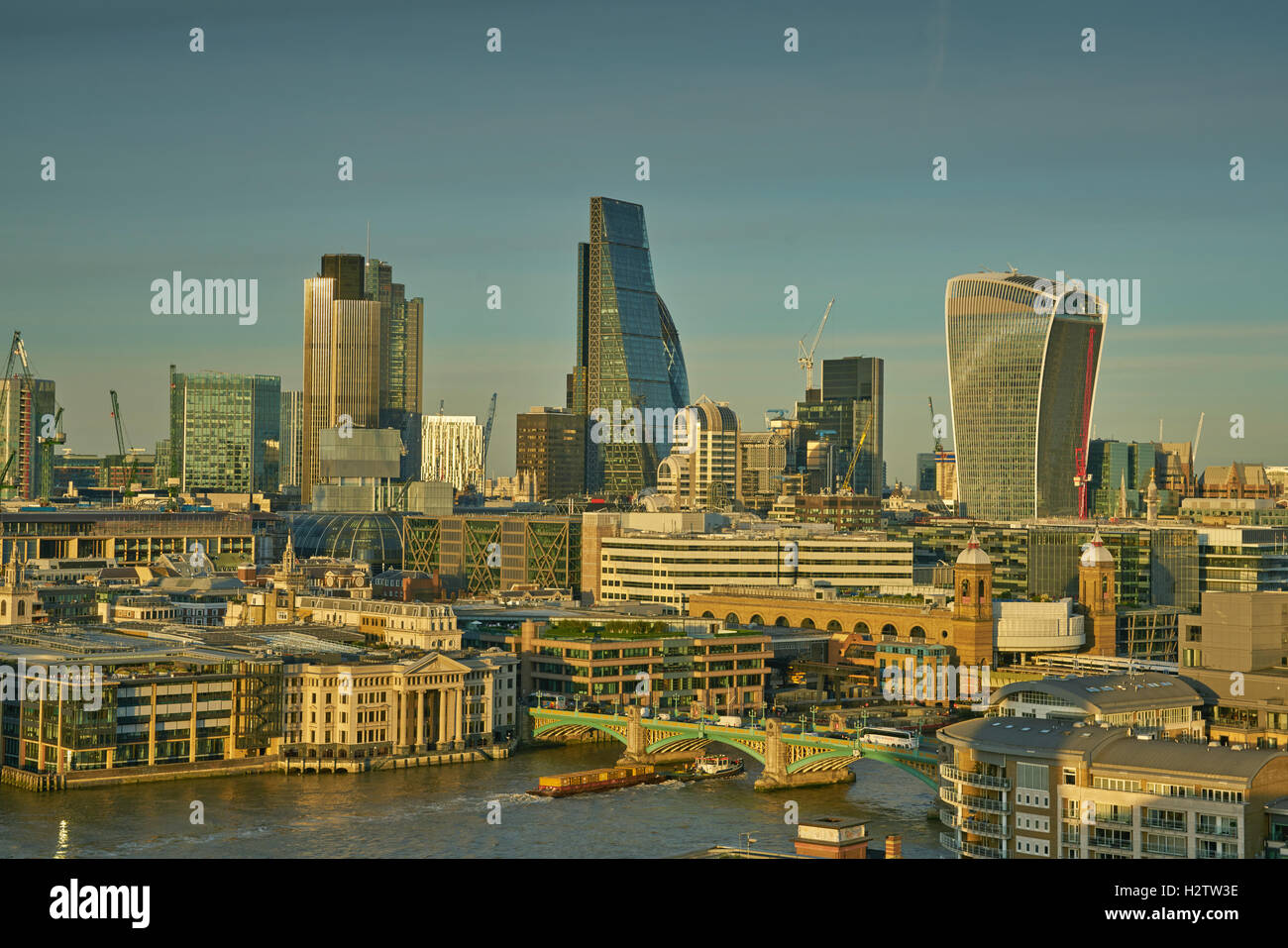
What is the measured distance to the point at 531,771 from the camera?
4750 cm

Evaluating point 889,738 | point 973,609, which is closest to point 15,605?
point 973,609

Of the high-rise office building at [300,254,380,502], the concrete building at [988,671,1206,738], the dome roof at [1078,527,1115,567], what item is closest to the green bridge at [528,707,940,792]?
the concrete building at [988,671,1206,738]

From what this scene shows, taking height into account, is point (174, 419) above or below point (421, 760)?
above

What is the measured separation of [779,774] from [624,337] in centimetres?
12425

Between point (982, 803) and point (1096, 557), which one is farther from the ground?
point (1096, 557)

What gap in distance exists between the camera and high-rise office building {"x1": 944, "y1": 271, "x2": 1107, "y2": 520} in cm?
12875

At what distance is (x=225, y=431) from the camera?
189250mm

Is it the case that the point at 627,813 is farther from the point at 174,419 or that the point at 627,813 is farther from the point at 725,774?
the point at 174,419

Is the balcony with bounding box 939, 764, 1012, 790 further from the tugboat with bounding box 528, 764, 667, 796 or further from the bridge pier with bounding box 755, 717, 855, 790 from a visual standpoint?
the tugboat with bounding box 528, 764, 667, 796

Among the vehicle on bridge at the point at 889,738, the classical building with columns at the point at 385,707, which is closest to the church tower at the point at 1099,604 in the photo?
the vehicle on bridge at the point at 889,738

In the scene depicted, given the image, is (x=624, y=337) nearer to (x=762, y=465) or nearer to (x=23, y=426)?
(x=762, y=465)
